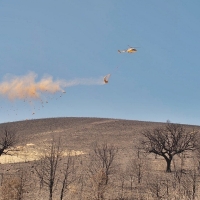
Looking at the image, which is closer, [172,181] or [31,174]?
[172,181]

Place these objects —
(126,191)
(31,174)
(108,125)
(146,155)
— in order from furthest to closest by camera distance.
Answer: (108,125) → (146,155) → (31,174) → (126,191)

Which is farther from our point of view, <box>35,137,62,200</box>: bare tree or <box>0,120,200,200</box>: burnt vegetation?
<box>0,120,200,200</box>: burnt vegetation

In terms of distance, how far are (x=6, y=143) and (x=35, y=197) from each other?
25.4 metres

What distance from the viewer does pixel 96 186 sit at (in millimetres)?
32344

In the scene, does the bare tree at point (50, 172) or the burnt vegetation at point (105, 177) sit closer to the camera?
the bare tree at point (50, 172)

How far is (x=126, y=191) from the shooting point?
120 ft

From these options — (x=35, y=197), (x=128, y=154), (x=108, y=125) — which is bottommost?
(x=35, y=197)

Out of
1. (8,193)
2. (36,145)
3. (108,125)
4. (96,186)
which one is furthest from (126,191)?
(108,125)

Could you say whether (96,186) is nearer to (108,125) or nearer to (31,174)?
(31,174)

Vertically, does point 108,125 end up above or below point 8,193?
above

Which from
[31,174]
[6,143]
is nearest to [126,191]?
[31,174]

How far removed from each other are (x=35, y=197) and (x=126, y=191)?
34.7 ft

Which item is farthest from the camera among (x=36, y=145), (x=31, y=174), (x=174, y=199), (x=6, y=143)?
(x=36, y=145)

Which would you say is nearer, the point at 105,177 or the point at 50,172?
the point at 105,177
